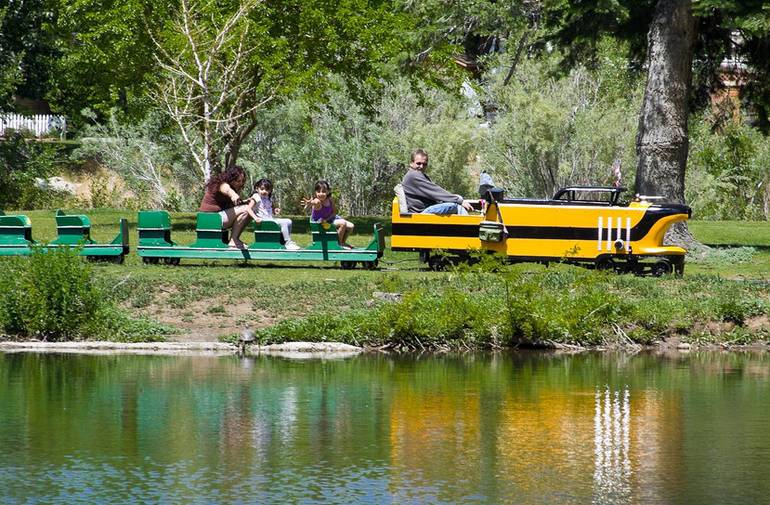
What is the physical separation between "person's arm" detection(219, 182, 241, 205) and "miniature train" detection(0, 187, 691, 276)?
41cm

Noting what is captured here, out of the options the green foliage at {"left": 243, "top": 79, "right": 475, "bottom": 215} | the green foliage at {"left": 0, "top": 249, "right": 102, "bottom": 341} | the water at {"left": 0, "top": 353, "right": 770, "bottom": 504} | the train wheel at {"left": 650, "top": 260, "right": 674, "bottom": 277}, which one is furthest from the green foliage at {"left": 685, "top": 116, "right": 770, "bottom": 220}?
the green foliage at {"left": 0, "top": 249, "right": 102, "bottom": 341}

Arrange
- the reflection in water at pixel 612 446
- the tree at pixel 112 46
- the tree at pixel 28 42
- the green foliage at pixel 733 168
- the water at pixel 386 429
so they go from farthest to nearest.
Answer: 1. the tree at pixel 28 42
2. the green foliage at pixel 733 168
3. the tree at pixel 112 46
4. the water at pixel 386 429
5. the reflection in water at pixel 612 446

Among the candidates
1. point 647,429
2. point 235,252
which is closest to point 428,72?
point 235,252

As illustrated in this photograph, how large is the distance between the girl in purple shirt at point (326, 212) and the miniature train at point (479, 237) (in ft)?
0.86

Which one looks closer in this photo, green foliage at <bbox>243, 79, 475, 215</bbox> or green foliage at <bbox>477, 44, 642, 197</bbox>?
green foliage at <bbox>477, 44, 642, 197</bbox>

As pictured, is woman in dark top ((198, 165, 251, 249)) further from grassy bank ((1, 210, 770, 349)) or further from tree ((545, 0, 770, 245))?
tree ((545, 0, 770, 245))

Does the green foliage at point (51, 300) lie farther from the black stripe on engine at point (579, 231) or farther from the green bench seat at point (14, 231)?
the black stripe on engine at point (579, 231)

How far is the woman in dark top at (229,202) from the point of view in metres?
23.3

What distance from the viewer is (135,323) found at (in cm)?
1919

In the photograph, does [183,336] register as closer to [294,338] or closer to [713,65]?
[294,338]

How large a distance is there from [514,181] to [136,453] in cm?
3434

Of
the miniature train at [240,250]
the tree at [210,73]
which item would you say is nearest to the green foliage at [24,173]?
the tree at [210,73]

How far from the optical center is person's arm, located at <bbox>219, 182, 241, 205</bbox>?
23333 millimetres

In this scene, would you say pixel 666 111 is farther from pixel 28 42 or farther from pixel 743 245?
pixel 28 42
